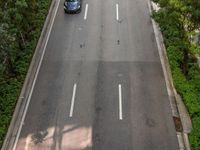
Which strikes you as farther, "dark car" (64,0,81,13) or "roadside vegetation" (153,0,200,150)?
"dark car" (64,0,81,13)

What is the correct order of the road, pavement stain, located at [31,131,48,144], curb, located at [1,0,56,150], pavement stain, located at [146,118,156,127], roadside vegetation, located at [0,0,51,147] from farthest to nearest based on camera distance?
1. roadside vegetation, located at [0,0,51,147]
2. pavement stain, located at [146,118,156,127]
3. curb, located at [1,0,56,150]
4. pavement stain, located at [31,131,48,144]
5. the road

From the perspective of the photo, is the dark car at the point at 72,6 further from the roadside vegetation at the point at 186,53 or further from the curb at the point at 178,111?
the roadside vegetation at the point at 186,53

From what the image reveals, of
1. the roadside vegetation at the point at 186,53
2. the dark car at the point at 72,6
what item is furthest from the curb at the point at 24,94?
the roadside vegetation at the point at 186,53

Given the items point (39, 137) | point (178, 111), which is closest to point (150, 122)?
point (178, 111)

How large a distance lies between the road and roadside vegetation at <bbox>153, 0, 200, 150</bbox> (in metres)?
1.44

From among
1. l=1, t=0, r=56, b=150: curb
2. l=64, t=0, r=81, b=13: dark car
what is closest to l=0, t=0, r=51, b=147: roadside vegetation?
l=1, t=0, r=56, b=150: curb

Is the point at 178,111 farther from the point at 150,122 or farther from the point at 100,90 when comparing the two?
the point at 100,90

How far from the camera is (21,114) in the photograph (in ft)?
89.9

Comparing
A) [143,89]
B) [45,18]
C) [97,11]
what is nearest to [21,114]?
[143,89]

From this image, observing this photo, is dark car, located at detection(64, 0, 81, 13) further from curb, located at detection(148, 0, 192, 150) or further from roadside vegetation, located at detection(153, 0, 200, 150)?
roadside vegetation, located at detection(153, 0, 200, 150)

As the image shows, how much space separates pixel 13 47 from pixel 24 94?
4.51 metres

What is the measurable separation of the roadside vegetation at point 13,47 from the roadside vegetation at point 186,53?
11351 mm

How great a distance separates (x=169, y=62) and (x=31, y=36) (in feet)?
45.9

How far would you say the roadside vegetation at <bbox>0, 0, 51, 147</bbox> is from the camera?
87.2 feet
